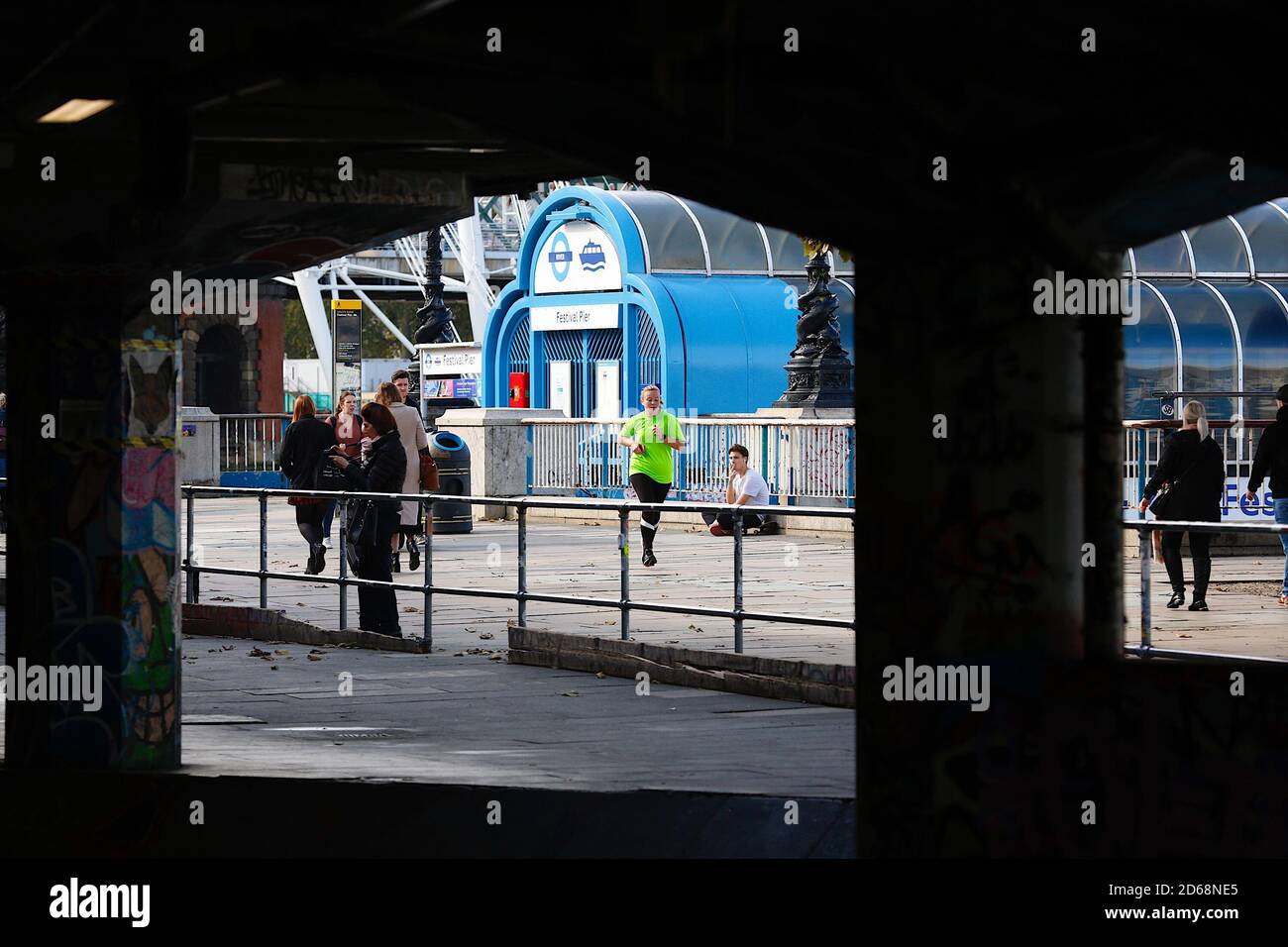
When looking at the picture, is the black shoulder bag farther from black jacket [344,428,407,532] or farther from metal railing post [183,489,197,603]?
metal railing post [183,489,197,603]

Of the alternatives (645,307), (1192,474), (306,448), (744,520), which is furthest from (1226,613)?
(645,307)

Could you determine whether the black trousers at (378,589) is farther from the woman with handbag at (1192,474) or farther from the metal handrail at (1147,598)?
the woman with handbag at (1192,474)

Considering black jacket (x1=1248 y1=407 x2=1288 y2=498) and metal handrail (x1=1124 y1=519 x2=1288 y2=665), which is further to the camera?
black jacket (x1=1248 y1=407 x2=1288 y2=498)

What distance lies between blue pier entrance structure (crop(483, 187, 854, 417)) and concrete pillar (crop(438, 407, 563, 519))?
244 cm

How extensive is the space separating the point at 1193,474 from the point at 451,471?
435 inches

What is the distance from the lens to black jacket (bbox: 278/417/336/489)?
60.8 ft

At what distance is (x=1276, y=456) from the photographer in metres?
16.2

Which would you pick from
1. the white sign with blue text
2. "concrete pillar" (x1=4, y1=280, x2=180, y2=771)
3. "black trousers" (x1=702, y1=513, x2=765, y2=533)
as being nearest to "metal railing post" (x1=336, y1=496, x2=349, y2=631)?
"black trousers" (x1=702, y1=513, x2=765, y2=533)

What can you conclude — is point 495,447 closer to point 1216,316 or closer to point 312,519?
point 1216,316

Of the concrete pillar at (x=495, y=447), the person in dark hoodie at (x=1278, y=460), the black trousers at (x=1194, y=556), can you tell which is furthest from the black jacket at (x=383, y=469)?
the concrete pillar at (x=495, y=447)

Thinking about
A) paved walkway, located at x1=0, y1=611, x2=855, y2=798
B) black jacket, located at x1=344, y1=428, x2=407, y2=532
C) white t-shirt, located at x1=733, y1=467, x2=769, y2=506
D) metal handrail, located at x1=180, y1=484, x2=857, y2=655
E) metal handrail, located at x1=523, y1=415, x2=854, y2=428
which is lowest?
paved walkway, located at x1=0, y1=611, x2=855, y2=798

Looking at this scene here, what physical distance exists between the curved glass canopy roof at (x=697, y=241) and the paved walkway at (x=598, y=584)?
8185 millimetres

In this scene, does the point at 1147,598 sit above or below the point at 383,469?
below

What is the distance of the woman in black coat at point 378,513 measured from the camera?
1496 centimetres
